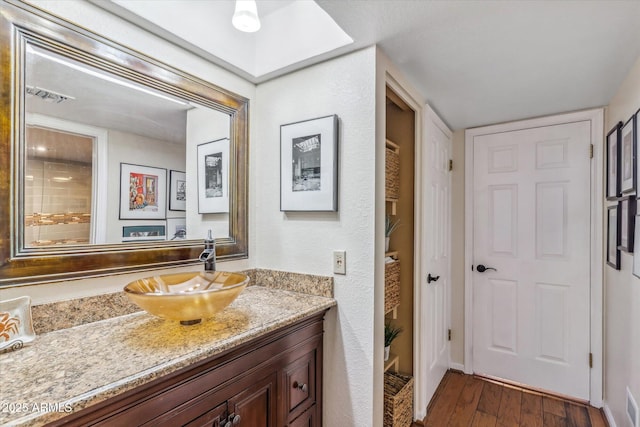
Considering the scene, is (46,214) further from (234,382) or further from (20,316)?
(234,382)

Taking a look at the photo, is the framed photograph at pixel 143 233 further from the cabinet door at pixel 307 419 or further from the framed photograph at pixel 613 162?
the framed photograph at pixel 613 162

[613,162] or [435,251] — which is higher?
[613,162]

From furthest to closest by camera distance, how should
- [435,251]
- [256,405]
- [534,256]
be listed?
1. [534,256]
2. [435,251]
3. [256,405]

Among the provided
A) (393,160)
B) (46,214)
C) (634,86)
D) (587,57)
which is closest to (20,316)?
(46,214)

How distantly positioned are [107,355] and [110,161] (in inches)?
30.2

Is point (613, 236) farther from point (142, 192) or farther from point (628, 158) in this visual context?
point (142, 192)

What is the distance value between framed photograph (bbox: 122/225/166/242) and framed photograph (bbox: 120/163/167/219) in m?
0.04

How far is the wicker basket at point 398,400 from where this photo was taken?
5.76ft

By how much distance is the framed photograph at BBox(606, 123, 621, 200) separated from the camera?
1887mm

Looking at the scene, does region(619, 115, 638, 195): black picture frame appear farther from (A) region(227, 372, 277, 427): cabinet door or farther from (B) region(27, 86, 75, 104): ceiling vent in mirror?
(B) region(27, 86, 75, 104): ceiling vent in mirror

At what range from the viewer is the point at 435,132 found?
7.68ft

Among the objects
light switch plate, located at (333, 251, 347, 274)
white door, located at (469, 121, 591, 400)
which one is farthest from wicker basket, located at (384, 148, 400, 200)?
white door, located at (469, 121, 591, 400)

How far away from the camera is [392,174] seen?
194 centimetres

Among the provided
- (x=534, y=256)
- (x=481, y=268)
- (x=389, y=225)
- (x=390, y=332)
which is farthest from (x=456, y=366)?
(x=389, y=225)
